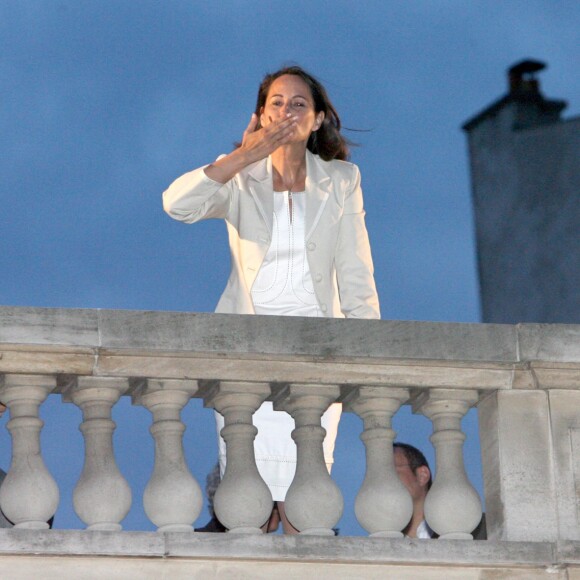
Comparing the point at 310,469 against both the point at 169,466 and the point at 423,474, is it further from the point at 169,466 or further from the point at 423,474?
the point at 423,474

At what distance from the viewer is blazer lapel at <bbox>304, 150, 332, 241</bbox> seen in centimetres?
813

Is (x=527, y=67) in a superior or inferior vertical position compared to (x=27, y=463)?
superior

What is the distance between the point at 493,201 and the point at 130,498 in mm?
23707

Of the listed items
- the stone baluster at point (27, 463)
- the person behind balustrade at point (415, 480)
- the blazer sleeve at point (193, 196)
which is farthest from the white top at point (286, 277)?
the stone baluster at point (27, 463)

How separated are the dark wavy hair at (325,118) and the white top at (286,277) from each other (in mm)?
Result: 520

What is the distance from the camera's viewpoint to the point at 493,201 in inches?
1189

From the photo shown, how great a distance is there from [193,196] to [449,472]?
1.65 m

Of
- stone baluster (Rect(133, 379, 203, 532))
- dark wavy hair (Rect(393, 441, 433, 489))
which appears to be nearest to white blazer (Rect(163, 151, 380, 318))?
dark wavy hair (Rect(393, 441, 433, 489))

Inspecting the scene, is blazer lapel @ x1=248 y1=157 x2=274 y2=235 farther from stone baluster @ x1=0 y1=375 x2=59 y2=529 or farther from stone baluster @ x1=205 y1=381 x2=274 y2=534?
stone baluster @ x1=0 y1=375 x2=59 y2=529

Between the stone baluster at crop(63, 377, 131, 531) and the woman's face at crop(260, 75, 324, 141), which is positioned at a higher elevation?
the woman's face at crop(260, 75, 324, 141)

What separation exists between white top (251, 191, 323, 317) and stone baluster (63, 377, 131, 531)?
45.3 inches

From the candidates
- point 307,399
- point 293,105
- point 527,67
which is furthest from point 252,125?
point 527,67

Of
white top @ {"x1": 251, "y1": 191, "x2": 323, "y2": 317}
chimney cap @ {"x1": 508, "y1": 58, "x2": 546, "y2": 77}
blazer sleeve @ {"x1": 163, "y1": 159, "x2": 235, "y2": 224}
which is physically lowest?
white top @ {"x1": 251, "y1": 191, "x2": 323, "y2": 317}

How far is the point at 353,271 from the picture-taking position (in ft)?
27.0
